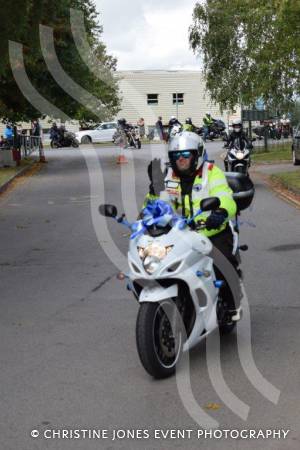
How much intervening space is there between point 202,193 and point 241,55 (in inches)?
1359

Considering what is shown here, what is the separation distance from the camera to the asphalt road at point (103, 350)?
5.33 m

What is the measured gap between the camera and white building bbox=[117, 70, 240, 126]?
78250 mm

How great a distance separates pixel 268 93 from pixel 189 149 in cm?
2836

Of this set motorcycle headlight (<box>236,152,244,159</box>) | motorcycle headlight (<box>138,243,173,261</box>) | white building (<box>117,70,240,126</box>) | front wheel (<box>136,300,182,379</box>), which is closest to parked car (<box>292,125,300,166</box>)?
motorcycle headlight (<box>236,152,244,159</box>)

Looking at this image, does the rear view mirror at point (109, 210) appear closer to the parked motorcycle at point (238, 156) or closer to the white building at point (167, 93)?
the parked motorcycle at point (238, 156)

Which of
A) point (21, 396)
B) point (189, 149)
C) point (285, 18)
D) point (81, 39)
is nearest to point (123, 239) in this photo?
point (189, 149)

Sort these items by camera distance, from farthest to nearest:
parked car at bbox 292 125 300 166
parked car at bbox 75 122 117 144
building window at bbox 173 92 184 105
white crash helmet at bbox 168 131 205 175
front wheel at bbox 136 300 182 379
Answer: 1. building window at bbox 173 92 184 105
2. parked car at bbox 75 122 117 144
3. parked car at bbox 292 125 300 166
4. white crash helmet at bbox 168 131 205 175
5. front wheel at bbox 136 300 182 379

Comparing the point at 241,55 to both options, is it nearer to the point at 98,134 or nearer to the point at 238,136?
the point at 238,136

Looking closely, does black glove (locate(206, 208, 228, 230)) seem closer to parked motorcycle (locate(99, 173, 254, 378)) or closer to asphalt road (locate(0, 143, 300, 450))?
parked motorcycle (locate(99, 173, 254, 378))

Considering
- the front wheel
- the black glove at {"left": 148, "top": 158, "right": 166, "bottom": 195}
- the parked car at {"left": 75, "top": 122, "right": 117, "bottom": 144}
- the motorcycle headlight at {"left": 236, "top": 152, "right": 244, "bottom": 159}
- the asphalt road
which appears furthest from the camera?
the parked car at {"left": 75, "top": 122, "right": 117, "bottom": 144}

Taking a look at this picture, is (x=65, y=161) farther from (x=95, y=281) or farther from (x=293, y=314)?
(x=293, y=314)

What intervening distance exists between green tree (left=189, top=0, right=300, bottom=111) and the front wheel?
2065 cm

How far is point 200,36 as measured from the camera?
43.3 m

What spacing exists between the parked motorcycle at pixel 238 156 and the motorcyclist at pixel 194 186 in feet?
48.0
